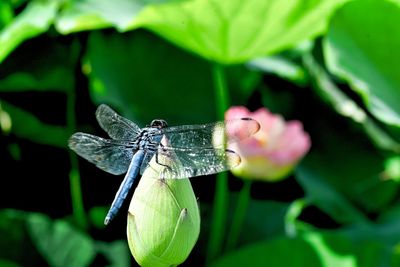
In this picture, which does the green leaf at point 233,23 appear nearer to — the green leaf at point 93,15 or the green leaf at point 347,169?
the green leaf at point 93,15

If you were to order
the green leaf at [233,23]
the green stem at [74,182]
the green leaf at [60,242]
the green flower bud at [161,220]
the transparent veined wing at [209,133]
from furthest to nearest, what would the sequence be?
the green stem at [74,182] → the green leaf at [60,242] → the green leaf at [233,23] → the transparent veined wing at [209,133] → the green flower bud at [161,220]

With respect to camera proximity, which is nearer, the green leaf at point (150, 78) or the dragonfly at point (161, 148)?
the dragonfly at point (161, 148)

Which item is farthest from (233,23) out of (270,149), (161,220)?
(161,220)

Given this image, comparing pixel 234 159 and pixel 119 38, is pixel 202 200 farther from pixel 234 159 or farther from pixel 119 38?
pixel 234 159

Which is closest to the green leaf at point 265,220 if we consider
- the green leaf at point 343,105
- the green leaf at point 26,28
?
the green leaf at point 343,105

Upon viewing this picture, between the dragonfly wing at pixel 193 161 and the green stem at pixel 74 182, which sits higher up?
the dragonfly wing at pixel 193 161

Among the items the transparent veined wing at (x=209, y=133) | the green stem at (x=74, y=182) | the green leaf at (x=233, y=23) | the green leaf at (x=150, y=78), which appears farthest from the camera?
the green leaf at (x=150, y=78)
